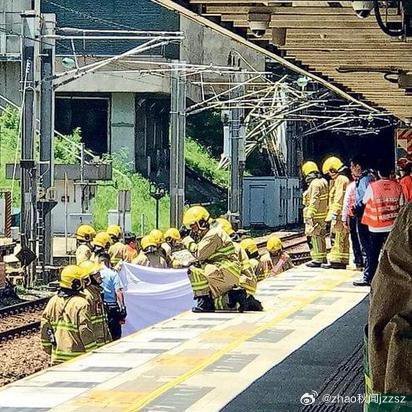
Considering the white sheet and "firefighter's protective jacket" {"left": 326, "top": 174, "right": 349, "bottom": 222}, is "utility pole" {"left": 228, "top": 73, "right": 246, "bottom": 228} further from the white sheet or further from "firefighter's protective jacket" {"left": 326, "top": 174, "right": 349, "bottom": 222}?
the white sheet

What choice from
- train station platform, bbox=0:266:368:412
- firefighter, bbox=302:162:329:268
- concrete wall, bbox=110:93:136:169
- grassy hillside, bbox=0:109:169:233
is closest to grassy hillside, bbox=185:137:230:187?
concrete wall, bbox=110:93:136:169

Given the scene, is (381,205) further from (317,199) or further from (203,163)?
(203,163)

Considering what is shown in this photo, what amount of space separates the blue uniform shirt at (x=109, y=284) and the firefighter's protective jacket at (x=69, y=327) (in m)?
1.65

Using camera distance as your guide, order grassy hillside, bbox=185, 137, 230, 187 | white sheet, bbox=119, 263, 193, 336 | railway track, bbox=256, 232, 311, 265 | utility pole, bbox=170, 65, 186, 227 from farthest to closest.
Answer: grassy hillside, bbox=185, 137, 230, 187 < railway track, bbox=256, 232, 311, 265 < utility pole, bbox=170, 65, 186, 227 < white sheet, bbox=119, 263, 193, 336

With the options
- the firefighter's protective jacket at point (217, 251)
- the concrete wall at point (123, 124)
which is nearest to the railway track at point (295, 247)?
the concrete wall at point (123, 124)

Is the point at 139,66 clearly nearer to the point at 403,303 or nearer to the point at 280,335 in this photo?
the point at 280,335

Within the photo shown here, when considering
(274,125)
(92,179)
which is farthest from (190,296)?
(274,125)

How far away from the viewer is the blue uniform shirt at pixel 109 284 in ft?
46.8

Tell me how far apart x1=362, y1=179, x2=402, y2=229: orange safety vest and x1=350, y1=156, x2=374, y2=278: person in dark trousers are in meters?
0.74

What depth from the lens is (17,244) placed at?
85.0 ft

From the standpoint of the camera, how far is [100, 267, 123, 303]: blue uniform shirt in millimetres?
14273

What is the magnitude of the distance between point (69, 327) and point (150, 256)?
564 centimetres

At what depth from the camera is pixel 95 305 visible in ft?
41.5

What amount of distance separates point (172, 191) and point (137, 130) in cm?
1693
